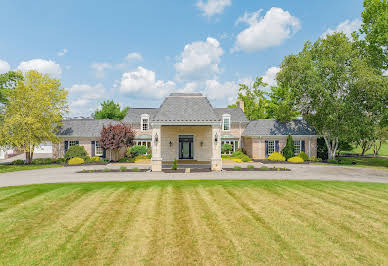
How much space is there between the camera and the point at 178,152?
90.5ft

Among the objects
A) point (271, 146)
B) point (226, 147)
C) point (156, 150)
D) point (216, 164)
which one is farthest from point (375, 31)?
point (156, 150)

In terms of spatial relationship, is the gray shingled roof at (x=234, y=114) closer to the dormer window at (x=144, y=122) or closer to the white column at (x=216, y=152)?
the dormer window at (x=144, y=122)

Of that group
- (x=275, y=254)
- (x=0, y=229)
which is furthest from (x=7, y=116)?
(x=275, y=254)

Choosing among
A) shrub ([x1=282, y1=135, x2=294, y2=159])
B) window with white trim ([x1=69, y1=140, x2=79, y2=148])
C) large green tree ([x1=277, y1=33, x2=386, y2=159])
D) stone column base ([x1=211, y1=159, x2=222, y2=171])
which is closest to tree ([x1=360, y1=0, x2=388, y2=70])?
large green tree ([x1=277, y1=33, x2=386, y2=159])

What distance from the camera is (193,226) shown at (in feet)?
24.2

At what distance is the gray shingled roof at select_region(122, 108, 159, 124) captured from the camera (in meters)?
34.5

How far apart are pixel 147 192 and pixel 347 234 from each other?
894 cm

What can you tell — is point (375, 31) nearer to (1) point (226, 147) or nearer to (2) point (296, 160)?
(2) point (296, 160)

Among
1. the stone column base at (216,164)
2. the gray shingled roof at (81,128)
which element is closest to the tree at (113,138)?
the gray shingled roof at (81,128)

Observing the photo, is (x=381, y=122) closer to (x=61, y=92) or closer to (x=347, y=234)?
(x=347, y=234)

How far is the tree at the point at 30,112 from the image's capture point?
80.2 ft

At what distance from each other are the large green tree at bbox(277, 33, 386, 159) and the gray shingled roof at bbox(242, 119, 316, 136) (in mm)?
1837

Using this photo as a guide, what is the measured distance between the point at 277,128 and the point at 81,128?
2933cm

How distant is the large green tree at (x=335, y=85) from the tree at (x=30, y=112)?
107 feet
